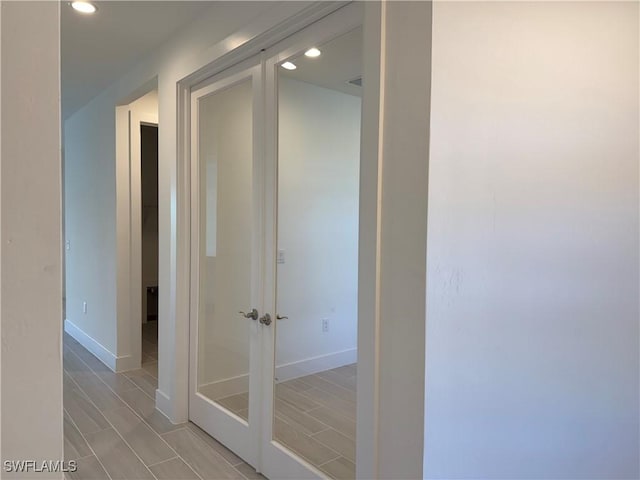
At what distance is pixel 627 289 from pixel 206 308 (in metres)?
2.33

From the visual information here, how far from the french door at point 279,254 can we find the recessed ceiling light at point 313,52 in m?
0.03

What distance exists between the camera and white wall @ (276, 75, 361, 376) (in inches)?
79.9

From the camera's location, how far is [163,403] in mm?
3096

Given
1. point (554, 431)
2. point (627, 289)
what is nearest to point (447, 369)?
point (554, 431)

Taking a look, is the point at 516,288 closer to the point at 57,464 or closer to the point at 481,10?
the point at 481,10

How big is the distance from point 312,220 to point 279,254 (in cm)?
26

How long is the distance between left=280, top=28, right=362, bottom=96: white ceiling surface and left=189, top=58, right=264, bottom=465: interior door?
300mm

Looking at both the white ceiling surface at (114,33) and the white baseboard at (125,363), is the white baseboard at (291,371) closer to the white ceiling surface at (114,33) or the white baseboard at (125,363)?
the white baseboard at (125,363)

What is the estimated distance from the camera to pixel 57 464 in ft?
1.57

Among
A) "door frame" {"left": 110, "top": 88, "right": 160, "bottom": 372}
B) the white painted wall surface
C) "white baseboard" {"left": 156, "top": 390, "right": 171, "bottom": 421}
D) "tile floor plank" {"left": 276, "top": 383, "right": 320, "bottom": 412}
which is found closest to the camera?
the white painted wall surface

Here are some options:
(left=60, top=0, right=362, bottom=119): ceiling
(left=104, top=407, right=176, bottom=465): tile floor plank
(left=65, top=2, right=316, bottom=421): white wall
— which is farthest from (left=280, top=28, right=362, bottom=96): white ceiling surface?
(left=104, top=407, right=176, bottom=465): tile floor plank

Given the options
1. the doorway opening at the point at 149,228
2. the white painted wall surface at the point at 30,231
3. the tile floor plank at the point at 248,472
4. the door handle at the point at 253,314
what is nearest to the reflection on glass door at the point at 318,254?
Answer: the door handle at the point at 253,314

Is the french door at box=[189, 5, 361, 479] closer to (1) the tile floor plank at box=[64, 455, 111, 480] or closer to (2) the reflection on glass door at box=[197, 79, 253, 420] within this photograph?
(2) the reflection on glass door at box=[197, 79, 253, 420]

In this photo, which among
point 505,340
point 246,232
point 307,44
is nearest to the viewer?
point 505,340
